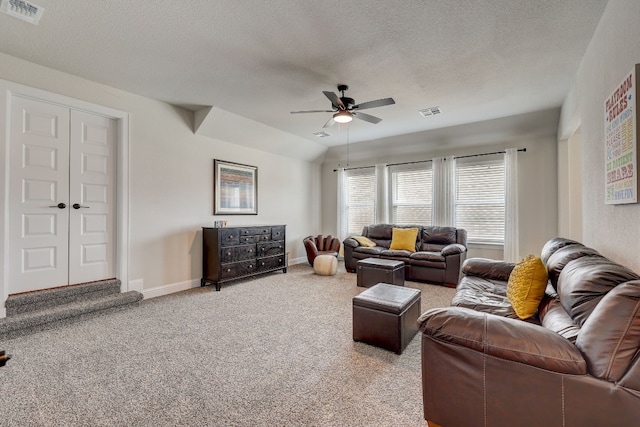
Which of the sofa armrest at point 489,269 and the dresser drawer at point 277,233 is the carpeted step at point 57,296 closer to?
the dresser drawer at point 277,233

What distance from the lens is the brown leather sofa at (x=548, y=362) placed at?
3.70 ft

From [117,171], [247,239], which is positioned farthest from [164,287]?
[117,171]

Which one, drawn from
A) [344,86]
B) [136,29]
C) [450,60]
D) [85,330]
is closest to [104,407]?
[85,330]

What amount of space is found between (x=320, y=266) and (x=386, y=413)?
374 centimetres

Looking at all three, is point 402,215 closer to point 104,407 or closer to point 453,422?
point 453,422

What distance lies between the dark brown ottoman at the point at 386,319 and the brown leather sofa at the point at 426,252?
2.18 meters

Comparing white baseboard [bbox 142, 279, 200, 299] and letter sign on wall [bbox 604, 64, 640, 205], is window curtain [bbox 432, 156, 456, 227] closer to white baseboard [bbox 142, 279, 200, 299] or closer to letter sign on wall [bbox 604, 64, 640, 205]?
letter sign on wall [bbox 604, 64, 640, 205]

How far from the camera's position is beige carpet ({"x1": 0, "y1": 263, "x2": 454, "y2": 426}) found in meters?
1.72

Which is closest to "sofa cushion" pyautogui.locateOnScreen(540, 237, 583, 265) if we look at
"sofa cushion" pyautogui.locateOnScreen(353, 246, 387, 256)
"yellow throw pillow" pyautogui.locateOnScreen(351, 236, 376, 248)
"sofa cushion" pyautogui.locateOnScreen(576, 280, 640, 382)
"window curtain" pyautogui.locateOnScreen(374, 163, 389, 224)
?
"sofa cushion" pyautogui.locateOnScreen(576, 280, 640, 382)

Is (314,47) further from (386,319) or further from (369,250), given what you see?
(369,250)

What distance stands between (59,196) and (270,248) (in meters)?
3.07

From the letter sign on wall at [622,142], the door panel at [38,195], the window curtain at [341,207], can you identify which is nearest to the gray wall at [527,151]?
the window curtain at [341,207]

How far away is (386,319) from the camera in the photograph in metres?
2.47

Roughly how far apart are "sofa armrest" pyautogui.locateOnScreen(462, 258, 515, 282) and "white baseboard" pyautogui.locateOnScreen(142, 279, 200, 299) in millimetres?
3940
